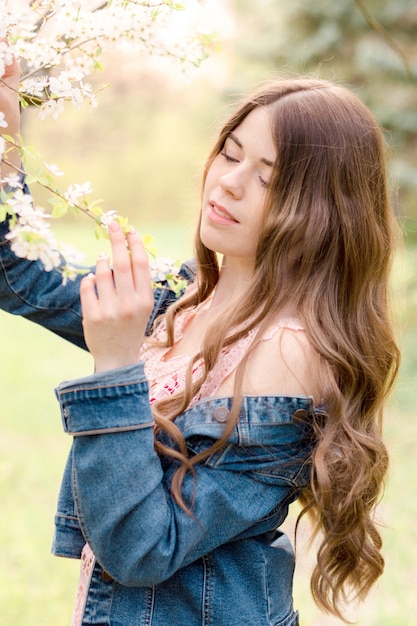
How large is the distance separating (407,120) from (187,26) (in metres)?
6.18

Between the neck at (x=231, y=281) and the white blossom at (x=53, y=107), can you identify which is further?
the neck at (x=231, y=281)

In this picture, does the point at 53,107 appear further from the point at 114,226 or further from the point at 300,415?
the point at 300,415

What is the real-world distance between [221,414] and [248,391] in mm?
62

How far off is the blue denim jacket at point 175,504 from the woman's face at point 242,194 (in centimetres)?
29

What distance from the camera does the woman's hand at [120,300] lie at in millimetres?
1110

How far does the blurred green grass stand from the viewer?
325cm

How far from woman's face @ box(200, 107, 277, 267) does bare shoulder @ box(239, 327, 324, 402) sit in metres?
0.19

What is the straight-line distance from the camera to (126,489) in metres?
1.15

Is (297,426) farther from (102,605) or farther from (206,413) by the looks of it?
(102,605)

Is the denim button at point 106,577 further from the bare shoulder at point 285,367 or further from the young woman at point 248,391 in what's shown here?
the bare shoulder at point 285,367

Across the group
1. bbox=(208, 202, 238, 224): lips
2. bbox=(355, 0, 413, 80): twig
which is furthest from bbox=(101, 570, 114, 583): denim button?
bbox=(355, 0, 413, 80): twig

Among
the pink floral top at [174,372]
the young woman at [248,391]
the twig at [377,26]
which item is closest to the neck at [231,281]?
the young woman at [248,391]

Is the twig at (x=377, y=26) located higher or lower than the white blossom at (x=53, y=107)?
higher

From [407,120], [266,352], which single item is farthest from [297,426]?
[407,120]
